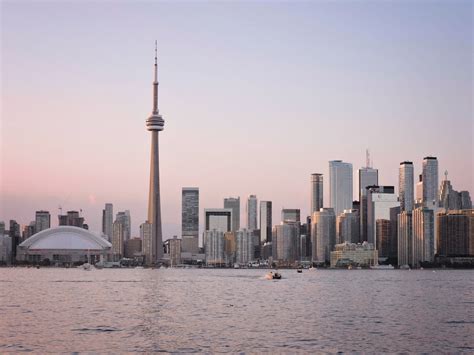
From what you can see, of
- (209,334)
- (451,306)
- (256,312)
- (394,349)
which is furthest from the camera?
(451,306)

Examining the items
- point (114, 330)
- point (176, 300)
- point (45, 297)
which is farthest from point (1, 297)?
point (114, 330)

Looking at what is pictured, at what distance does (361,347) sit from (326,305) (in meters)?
48.0

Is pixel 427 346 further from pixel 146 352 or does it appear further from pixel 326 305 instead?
pixel 326 305

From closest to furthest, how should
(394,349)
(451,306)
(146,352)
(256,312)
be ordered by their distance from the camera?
1. (146,352)
2. (394,349)
3. (256,312)
4. (451,306)

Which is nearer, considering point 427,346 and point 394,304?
point 427,346

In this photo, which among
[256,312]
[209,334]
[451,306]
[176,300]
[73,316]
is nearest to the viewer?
[209,334]

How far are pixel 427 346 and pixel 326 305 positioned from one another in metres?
46.5

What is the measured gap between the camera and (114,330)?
70.6m

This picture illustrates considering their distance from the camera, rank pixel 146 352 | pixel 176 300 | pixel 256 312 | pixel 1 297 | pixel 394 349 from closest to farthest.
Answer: pixel 146 352 → pixel 394 349 → pixel 256 312 → pixel 176 300 → pixel 1 297

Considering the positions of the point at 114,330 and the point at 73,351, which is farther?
the point at 114,330

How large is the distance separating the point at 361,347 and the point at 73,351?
2219 cm

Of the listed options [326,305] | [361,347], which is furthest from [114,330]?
[326,305]

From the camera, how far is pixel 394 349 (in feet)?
201

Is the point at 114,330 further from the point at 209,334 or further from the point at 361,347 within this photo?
the point at 361,347
